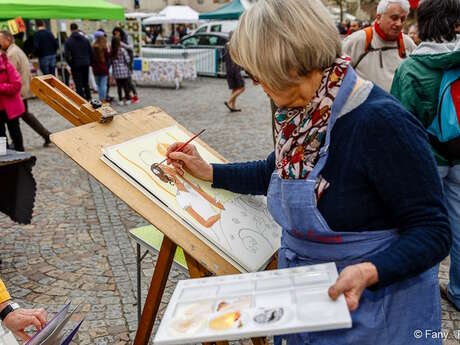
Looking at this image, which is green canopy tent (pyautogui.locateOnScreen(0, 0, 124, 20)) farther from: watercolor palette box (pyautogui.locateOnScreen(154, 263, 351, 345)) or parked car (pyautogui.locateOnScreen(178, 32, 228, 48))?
watercolor palette box (pyautogui.locateOnScreen(154, 263, 351, 345))

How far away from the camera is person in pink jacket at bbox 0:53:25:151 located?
5.93m

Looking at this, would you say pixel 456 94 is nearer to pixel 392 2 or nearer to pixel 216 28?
pixel 392 2

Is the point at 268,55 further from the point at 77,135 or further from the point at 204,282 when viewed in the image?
the point at 77,135

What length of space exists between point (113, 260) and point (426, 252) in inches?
117

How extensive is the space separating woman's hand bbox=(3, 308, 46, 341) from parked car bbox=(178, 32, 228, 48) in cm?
1475

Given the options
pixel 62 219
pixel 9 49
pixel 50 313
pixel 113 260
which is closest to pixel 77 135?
pixel 50 313

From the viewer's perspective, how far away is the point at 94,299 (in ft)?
10.4

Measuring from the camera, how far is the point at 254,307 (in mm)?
1061

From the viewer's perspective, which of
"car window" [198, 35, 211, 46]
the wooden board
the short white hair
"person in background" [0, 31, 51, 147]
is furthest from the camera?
"car window" [198, 35, 211, 46]

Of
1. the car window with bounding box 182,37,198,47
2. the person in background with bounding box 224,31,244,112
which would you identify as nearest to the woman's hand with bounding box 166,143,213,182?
the person in background with bounding box 224,31,244,112

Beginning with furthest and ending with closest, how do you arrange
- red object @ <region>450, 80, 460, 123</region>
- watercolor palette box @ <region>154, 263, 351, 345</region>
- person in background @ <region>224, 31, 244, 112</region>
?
1. person in background @ <region>224, 31, 244, 112</region>
2. red object @ <region>450, 80, 460, 123</region>
3. watercolor palette box @ <region>154, 263, 351, 345</region>

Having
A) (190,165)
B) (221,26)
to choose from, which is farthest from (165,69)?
(190,165)

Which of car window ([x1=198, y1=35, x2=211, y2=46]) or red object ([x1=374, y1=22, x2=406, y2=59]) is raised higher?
red object ([x1=374, y1=22, x2=406, y2=59])

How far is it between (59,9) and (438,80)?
811cm
